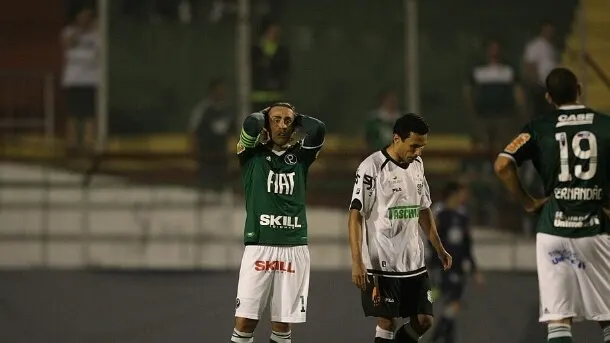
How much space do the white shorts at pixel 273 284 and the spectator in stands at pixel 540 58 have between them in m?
7.53

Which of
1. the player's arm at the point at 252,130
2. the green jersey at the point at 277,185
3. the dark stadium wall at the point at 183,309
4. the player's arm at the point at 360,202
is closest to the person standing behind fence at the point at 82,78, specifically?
the dark stadium wall at the point at 183,309

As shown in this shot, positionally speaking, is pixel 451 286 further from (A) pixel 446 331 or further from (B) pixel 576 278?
(B) pixel 576 278

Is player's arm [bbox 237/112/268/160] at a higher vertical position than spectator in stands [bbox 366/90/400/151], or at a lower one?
lower

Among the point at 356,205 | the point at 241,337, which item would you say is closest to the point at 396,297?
the point at 356,205

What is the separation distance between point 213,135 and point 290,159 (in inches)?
267

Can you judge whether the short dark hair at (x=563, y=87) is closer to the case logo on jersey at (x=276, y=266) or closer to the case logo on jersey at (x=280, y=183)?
the case logo on jersey at (x=280, y=183)

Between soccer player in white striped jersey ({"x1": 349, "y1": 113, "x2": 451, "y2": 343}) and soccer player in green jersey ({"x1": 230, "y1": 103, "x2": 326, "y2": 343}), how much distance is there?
0.39 metres

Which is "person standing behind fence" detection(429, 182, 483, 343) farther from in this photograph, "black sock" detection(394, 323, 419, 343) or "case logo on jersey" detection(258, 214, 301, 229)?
"case logo on jersey" detection(258, 214, 301, 229)

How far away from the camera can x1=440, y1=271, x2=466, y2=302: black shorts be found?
1059cm

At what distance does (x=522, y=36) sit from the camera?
1538 cm

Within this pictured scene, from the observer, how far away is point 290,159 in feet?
26.4

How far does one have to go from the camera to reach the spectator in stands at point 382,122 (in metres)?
14.7

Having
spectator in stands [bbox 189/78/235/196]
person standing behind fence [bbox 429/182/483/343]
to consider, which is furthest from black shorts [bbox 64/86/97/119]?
person standing behind fence [bbox 429/182/483/343]

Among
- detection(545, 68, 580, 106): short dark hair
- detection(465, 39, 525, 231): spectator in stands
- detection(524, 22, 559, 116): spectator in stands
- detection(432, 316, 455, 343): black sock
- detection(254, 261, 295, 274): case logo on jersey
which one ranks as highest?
detection(524, 22, 559, 116): spectator in stands
